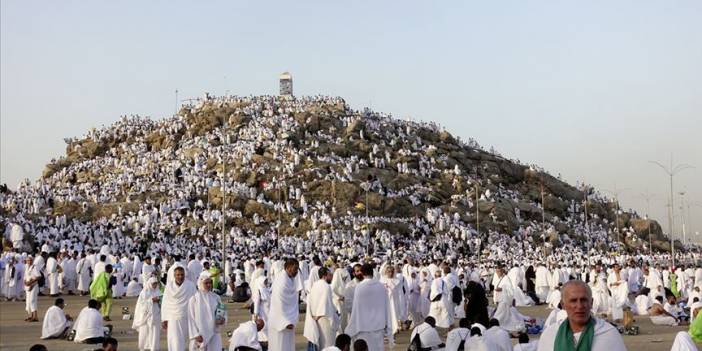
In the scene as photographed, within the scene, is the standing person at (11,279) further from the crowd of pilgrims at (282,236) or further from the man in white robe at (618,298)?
the man in white robe at (618,298)

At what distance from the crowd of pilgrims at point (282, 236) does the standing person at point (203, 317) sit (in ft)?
0.28

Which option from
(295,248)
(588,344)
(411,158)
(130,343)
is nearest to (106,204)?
(295,248)

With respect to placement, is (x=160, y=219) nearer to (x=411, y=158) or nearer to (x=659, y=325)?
(x=411, y=158)

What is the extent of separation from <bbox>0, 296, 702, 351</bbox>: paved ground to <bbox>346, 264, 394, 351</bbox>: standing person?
2875mm

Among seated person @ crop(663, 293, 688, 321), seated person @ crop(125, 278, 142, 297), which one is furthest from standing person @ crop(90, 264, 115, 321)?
seated person @ crop(663, 293, 688, 321)

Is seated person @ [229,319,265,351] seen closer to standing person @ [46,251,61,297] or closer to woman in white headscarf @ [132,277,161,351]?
woman in white headscarf @ [132,277,161,351]

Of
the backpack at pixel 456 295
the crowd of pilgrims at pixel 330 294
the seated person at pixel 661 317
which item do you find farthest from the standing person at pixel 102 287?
the seated person at pixel 661 317

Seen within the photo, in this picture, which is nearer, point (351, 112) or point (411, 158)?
point (411, 158)

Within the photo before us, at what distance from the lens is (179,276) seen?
1135 cm

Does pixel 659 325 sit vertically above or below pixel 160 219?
below

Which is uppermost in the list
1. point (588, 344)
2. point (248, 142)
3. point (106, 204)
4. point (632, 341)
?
point (248, 142)

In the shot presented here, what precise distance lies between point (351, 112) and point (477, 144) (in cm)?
1351

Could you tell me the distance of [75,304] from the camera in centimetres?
2491

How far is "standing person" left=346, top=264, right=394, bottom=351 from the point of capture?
1208 centimetres
